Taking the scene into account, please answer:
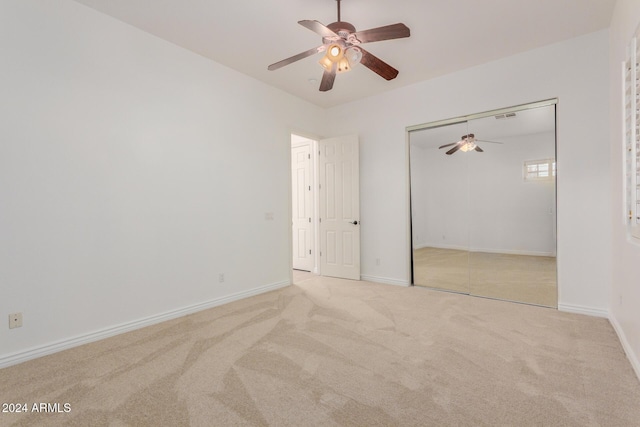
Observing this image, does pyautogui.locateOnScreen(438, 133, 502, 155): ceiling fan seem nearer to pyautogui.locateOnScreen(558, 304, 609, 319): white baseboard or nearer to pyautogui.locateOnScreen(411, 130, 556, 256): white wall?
pyautogui.locateOnScreen(411, 130, 556, 256): white wall

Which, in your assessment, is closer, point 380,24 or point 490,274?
point 380,24

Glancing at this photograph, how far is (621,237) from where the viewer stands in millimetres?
2676

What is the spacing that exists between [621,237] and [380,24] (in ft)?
9.76

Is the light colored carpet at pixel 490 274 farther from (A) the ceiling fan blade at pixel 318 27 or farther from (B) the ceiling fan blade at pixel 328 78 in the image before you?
(A) the ceiling fan blade at pixel 318 27

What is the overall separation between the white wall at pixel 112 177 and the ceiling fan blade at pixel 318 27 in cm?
196

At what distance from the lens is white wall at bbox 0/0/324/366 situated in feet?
7.95

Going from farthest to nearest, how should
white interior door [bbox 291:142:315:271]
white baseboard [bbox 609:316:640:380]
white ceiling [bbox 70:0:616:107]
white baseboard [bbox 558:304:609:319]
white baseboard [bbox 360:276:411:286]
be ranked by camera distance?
white interior door [bbox 291:142:315:271], white baseboard [bbox 360:276:411:286], white baseboard [bbox 558:304:609:319], white ceiling [bbox 70:0:616:107], white baseboard [bbox 609:316:640:380]

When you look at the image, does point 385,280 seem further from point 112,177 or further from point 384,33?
point 112,177

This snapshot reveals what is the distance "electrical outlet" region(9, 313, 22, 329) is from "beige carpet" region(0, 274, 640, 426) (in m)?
0.33

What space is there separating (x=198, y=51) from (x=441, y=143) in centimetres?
348

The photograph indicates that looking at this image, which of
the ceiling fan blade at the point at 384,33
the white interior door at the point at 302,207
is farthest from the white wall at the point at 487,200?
the ceiling fan blade at the point at 384,33

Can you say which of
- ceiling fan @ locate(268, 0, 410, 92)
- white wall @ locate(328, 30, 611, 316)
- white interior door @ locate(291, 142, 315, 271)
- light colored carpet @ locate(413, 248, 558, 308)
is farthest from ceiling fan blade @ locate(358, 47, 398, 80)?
white interior door @ locate(291, 142, 315, 271)

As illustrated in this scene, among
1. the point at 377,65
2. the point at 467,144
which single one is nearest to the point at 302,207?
the point at 467,144

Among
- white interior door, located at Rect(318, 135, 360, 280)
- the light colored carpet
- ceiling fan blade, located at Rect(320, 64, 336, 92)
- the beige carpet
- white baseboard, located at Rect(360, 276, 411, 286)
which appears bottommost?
the beige carpet
